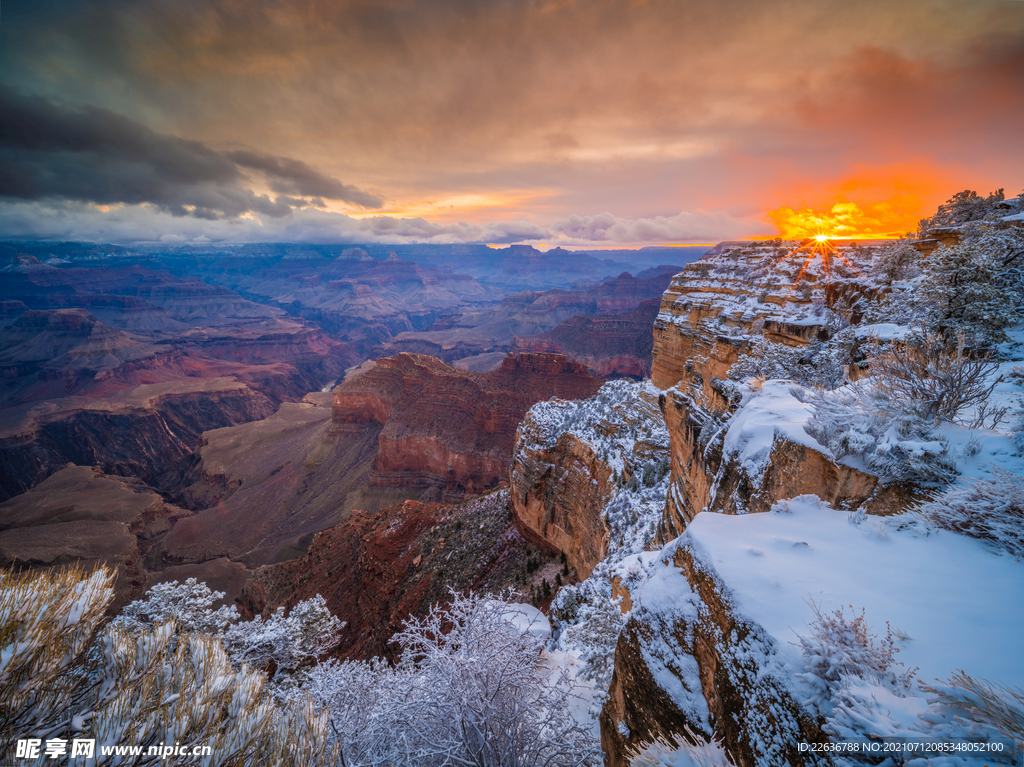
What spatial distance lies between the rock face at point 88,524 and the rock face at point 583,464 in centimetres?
3450

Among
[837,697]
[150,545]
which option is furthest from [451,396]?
[837,697]

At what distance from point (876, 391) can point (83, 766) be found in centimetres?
1020

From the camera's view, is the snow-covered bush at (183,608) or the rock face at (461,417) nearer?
the snow-covered bush at (183,608)

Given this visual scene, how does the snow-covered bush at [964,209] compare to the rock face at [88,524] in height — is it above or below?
above

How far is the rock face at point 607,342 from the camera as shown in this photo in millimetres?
108000

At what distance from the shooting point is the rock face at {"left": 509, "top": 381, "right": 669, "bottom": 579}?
17078 mm

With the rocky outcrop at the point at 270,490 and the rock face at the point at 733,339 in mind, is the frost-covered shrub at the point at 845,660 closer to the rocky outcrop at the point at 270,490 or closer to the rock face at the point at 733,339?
the rock face at the point at 733,339

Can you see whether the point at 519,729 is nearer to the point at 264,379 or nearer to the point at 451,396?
the point at 451,396

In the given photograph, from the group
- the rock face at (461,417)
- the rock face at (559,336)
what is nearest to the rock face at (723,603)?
the rock face at (461,417)

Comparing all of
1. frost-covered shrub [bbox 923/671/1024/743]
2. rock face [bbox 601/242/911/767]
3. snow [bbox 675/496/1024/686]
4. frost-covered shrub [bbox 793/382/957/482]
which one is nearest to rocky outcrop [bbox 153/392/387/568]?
rock face [bbox 601/242/911/767]

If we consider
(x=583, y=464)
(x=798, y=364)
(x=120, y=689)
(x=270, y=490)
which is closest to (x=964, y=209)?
(x=798, y=364)

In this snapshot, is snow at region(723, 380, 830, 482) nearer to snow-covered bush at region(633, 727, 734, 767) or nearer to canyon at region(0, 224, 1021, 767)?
canyon at region(0, 224, 1021, 767)

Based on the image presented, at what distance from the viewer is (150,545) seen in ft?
145

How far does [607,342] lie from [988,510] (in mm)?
117602
